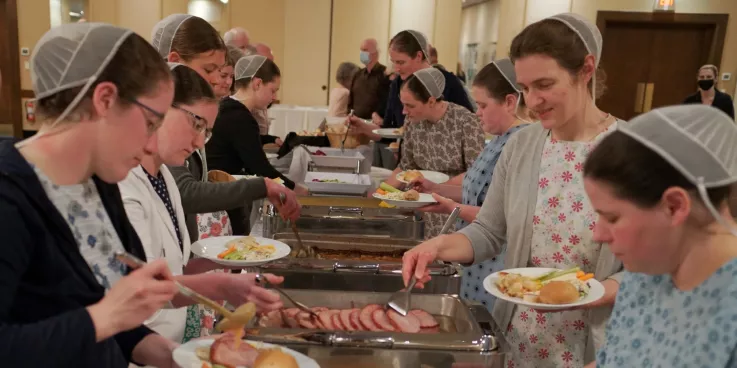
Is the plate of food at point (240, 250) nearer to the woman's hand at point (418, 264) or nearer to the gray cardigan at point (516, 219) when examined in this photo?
the woman's hand at point (418, 264)

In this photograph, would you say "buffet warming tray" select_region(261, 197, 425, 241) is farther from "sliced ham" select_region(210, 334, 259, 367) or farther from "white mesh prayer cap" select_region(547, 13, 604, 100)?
"sliced ham" select_region(210, 334, 259, 367)

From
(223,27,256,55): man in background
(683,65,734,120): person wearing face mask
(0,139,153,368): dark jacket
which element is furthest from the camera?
(683,65,734,120): person wearing face mask

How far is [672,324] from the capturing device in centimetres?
90

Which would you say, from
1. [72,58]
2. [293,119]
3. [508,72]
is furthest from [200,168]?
[293,119]

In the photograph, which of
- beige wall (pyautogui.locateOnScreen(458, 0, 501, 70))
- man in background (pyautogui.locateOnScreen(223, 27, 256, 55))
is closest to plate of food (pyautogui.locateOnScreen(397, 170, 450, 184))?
man in background (pyautogui.locateOnScreen(223, 27, 256, 55))

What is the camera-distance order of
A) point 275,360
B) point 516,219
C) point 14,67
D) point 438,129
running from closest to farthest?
1. point 275,360
2. point 516,219
3. point 438,129
4. point 14,67

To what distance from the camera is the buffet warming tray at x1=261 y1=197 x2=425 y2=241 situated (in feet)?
7.00

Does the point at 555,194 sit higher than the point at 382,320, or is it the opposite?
the point at 555,194

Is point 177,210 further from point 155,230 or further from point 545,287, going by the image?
point 545,287

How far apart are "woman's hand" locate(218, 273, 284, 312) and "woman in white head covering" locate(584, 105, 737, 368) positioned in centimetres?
64

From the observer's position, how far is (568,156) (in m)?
1.45

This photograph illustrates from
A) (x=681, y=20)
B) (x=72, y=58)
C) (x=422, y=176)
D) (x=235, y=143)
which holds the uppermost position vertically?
(x=681, y=20)

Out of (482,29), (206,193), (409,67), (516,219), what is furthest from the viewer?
(482,29)

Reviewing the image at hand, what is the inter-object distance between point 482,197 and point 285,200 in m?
0.67
